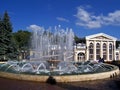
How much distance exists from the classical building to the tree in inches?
617

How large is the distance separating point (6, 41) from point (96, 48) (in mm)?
19823

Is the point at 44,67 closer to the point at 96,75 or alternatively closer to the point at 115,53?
the point at 96,75

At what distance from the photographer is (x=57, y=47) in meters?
27.8

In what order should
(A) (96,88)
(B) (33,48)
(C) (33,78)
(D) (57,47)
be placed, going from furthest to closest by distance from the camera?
1. (B) (33,48)
2. (D) (57,47)
3. (C) (33,78)
4. (A) (96,88)

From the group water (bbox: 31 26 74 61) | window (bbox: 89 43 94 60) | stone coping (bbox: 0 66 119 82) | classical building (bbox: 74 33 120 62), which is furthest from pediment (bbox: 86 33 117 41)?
stone coping (bbox: 0 66 119 82)

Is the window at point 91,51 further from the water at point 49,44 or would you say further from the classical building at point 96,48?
the water at point 49,44

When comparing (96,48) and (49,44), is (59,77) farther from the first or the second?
(96,48)

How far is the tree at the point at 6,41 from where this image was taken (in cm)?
3011

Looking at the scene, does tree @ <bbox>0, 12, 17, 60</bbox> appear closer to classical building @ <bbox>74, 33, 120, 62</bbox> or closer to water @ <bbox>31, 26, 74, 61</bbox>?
water @ <bbox>31, 26, 74, 61</bbox>

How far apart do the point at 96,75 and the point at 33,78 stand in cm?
397

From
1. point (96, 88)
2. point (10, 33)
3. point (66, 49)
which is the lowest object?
point (96, 88)

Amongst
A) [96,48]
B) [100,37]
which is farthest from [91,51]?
[100,37]

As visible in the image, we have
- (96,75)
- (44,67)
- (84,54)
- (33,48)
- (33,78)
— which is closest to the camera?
(33,78)

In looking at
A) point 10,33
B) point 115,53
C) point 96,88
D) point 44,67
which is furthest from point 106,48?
point 96,88
